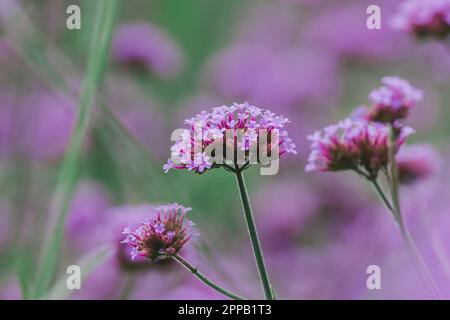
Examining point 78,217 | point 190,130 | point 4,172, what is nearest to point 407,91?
point 190,130

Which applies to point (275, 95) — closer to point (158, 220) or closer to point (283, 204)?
point (283, 204)

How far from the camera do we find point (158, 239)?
19.9 inches

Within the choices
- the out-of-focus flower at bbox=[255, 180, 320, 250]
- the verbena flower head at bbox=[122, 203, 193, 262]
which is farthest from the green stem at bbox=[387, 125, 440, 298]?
the out-of-focus flower at bbox=[255, 180, 320, 250]

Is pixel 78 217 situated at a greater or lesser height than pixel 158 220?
greater

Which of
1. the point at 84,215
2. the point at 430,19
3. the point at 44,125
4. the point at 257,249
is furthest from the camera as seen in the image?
the point at 44,125

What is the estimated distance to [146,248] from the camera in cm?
50

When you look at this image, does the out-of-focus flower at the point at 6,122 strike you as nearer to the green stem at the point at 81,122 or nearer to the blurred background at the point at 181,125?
the blurred background at the point at 181,125

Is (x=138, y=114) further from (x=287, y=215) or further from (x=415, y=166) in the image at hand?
(x=415, y=166)

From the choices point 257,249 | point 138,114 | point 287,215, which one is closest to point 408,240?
point 257,249

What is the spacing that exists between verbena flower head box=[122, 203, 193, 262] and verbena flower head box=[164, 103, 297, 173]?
3 centimetres

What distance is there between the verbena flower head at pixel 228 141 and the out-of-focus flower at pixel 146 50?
73 cm

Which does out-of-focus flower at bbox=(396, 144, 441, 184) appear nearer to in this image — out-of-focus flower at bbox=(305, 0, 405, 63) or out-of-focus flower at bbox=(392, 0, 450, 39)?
out-of-focus flower at bbox=(392, 0, 450, 39)

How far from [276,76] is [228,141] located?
0.73m

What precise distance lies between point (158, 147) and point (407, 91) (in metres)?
0.70
